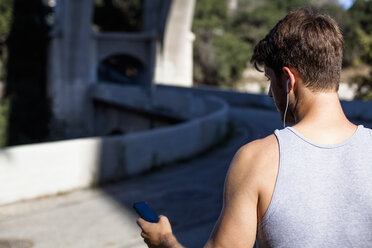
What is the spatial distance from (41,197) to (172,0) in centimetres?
2937

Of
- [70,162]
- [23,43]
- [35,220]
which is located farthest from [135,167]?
[23,43]

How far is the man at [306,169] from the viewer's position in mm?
1452

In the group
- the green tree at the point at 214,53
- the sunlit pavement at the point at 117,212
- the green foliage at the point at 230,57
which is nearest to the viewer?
the sunlit pavement at the point at 117,212

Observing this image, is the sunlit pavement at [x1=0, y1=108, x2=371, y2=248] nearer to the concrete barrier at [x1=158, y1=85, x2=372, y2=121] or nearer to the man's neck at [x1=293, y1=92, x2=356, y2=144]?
the man's neck at [x1=293, y1=92, x2=356, y2=144]

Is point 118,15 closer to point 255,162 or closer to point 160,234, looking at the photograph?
point 160,234

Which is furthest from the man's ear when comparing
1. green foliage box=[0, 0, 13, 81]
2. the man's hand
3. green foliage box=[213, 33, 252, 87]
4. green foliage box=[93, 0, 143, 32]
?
green foliage box=[93, 0, 143, 32]

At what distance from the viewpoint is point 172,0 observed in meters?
34.3

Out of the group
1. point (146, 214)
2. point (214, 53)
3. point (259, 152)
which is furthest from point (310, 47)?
point (214, 53)

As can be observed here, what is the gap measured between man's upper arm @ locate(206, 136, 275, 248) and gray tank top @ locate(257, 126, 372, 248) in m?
0.06

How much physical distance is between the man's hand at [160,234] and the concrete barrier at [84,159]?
5372mm

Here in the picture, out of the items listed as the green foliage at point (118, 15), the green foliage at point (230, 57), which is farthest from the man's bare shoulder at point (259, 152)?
the green foliage at point (118, 15)

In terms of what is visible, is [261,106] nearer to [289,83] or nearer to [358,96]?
[358,96]

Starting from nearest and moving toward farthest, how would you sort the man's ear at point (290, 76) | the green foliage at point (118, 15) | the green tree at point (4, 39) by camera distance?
the man's ear at point (290, 76) < the green tree at point (4, 39) < the green foliage at point (118, 15)

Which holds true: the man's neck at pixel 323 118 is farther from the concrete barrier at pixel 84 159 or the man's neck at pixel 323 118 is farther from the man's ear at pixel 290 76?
the concrete barrier at pixel 84 159
